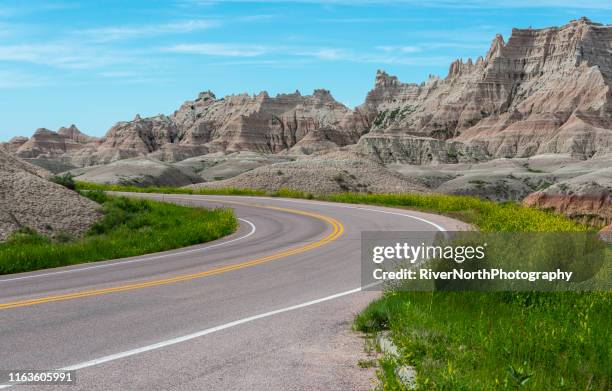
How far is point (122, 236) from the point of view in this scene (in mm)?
20672

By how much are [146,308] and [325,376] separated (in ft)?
14.3

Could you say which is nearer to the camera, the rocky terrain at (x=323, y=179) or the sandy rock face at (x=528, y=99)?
the rocky terrain at (x=323, y=179)

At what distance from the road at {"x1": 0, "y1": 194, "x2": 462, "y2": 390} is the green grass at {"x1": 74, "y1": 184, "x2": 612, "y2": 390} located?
0.64 m

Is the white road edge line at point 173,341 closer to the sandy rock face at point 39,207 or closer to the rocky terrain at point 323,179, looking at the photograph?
the sandy rock face at point 39,207

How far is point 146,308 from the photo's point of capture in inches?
381

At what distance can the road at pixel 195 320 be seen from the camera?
6.41 m

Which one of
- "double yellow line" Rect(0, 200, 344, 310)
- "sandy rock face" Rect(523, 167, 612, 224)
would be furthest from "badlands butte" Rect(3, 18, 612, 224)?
"double yellow line" Rect(0, 200, 344, 310)

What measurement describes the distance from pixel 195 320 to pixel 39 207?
16624mm

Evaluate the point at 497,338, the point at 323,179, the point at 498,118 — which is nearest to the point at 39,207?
the point at 497,338

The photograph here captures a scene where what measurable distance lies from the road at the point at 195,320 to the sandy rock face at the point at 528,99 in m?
115

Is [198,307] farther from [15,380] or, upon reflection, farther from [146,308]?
[15,380]

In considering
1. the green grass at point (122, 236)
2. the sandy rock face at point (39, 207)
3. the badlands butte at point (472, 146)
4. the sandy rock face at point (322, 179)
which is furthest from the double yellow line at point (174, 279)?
the sandy rock face at point (322, 179)

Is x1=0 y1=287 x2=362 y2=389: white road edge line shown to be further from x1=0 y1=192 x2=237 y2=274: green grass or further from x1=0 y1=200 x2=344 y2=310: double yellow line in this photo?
x1=0 y1=192 x2=237 y2=274: green grass

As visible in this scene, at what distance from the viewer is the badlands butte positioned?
56.5 metres
